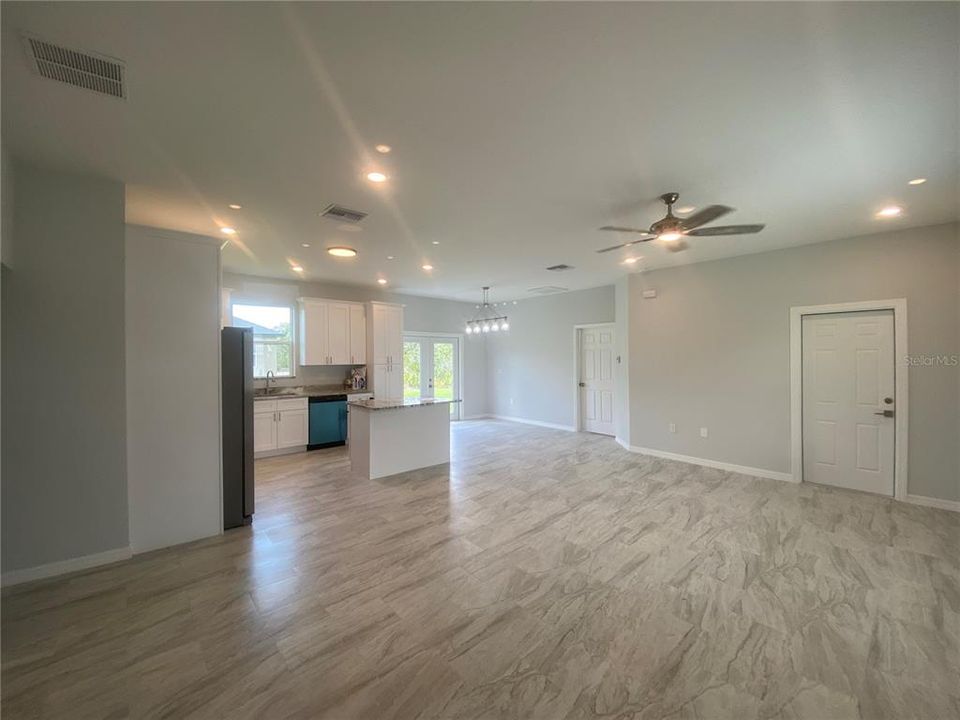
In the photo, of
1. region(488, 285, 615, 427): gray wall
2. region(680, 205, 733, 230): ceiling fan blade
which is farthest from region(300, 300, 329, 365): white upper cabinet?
region(680, 205, 733, 230): ceiling fan blade

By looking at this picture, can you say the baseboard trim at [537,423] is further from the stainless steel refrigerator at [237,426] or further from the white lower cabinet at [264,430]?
the stainless steel refrigerator at [237,426]

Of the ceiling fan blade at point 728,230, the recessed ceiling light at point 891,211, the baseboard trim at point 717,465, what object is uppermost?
the recessed ceiling light at point 891,211

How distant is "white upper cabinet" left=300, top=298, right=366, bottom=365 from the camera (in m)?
6.37

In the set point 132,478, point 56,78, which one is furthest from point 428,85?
point 132,478

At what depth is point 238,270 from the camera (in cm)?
572

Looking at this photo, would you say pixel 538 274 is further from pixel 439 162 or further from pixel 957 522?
pixel 957 522

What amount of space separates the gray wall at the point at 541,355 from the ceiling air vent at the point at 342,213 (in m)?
5.02

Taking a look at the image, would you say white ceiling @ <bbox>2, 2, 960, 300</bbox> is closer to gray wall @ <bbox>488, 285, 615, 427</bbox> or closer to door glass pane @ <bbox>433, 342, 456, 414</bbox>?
gray wall @ <bbox>488, 285, 615, 427</bbox>

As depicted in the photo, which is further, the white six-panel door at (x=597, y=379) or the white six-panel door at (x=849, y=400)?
the white six-panel door at (x=597, y=379)

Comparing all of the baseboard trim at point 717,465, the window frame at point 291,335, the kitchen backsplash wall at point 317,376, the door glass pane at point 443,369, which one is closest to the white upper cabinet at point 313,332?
the window frame at point 291,335

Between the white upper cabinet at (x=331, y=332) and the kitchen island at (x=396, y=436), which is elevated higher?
the white upper cabinet at (x=331, y=332)

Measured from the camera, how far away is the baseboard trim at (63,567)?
2482mm

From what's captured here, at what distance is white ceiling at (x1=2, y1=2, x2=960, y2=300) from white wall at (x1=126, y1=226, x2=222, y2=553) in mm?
583

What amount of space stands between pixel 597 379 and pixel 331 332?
5190 mm
